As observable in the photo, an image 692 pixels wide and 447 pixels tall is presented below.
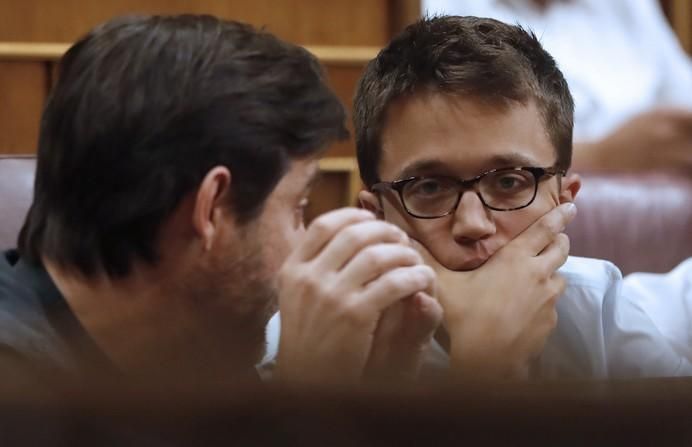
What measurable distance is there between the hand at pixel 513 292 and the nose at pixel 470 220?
17 mm

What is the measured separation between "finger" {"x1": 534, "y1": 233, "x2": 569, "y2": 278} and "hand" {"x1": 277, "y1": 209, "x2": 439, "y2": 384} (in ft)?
0.38

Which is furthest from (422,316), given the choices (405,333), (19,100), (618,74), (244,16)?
(618,74)

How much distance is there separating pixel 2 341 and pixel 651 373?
0.80 feet

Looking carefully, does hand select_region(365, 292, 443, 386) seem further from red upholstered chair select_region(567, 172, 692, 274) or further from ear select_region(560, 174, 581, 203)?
red upholstered chair select_region(567, 172, 692, 274)

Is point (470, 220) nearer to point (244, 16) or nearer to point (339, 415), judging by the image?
point (339, 415)

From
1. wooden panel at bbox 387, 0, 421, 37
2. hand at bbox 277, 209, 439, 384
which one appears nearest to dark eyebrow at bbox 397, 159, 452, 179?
hand at bbox 277, 209, 439, 384

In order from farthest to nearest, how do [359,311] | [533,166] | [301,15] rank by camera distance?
[301,15] < [533,166] < [359,311]

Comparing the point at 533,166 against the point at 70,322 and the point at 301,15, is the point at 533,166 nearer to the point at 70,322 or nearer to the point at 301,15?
the point at 70,322

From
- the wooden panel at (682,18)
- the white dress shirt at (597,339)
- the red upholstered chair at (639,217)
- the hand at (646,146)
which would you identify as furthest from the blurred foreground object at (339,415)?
the wooden panel at (682,18)

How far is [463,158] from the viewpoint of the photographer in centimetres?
49

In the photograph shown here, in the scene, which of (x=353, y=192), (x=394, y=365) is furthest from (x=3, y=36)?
(x=394, y=365)

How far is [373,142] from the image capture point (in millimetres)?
540

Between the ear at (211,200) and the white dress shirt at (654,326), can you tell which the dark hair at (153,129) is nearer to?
the ear at (211,200)

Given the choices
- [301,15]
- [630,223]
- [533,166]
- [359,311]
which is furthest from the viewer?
[301,15]
